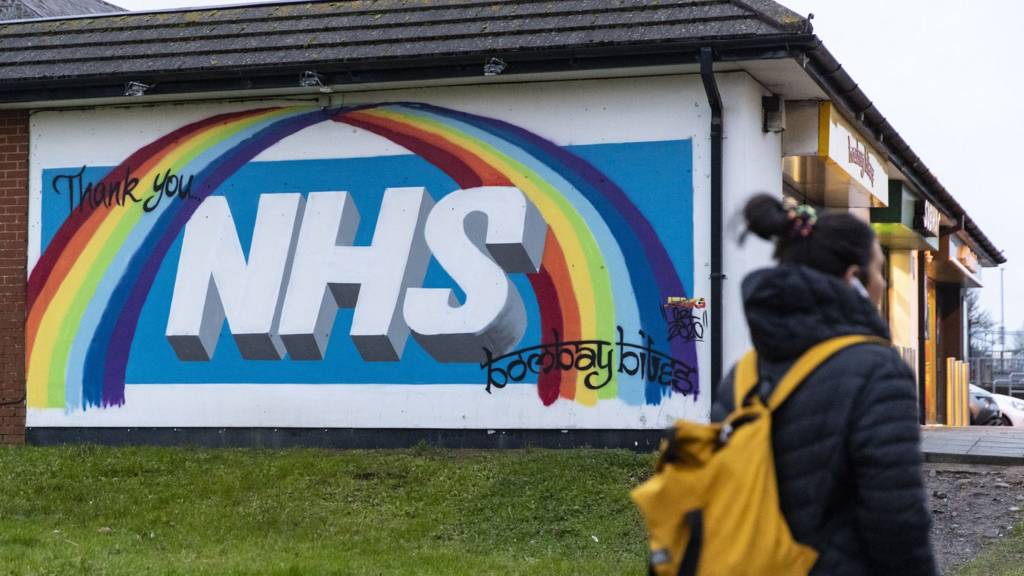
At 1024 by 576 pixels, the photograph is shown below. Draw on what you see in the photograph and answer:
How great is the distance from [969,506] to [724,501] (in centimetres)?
775

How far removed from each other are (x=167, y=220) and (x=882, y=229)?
923cm

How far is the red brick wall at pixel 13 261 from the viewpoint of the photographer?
13.9 m

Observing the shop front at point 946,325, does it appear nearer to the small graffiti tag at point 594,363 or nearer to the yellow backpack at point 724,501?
the small graffiti tag at point 594,363

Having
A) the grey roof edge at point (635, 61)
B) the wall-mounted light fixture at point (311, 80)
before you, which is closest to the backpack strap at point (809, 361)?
the grey roof edge at point (635, 61)

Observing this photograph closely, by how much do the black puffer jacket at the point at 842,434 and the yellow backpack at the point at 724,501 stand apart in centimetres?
5

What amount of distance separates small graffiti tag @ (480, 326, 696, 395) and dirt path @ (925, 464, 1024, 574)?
7.42ft

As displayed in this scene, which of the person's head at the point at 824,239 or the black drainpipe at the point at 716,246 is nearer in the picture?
the person's head at the point at 824,239

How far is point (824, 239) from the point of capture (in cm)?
369

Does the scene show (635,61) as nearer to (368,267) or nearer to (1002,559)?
(368,267)

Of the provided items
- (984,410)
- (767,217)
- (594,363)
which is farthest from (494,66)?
(984,410)

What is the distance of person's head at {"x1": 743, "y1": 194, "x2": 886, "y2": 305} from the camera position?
145 inches

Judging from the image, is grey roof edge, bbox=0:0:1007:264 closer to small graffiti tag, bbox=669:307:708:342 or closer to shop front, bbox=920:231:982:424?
small graffiti tag, bbox=669:307:708:342

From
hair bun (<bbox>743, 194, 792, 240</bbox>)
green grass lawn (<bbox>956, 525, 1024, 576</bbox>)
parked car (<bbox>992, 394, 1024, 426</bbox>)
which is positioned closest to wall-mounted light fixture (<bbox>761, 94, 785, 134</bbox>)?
green grass lawn (<bbox>956, 525, 1024, 576</bbox>)

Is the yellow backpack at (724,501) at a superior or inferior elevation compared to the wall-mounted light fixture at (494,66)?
inferior
